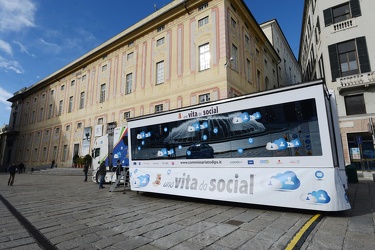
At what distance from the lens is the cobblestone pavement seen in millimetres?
3924

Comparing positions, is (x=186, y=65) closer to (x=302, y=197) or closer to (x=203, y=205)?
(x=203, y=205)

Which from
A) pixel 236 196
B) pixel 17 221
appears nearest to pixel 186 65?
pixel 236 196

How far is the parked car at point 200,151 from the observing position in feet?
23.7

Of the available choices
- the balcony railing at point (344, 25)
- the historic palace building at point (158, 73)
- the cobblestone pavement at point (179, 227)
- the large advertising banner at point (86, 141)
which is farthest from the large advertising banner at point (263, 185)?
the large advertising banner at point (86, 141)

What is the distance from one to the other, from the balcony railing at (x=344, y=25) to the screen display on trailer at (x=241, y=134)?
64.1 ft

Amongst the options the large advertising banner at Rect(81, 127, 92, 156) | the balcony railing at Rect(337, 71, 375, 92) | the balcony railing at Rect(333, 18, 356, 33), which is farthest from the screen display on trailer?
the large advertising banner at Rect(81, 127, 92, 156)

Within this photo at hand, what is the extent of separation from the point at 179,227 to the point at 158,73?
20023 mm

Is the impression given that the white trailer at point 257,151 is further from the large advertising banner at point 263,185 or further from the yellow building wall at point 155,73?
the yellow building wall at point 155,73

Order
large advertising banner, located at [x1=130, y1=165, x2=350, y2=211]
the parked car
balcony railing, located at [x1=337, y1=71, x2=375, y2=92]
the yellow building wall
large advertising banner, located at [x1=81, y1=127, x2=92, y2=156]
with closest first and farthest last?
large advertising banner, located at [x1=130, y1=165, x2=350, y2=211] < the parked car < balcony railing, located at [x1=337, y1=71, x2=375, y2=92] < the yellow building wall < large advertising banner, located at [x1=81, y1=127, x2=92, y2=156]

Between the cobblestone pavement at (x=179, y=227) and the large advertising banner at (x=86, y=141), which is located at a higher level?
the large advertising banner at (x=86, y=141)

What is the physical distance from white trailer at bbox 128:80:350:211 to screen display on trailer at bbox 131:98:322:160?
0.07ft

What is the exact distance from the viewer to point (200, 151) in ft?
24.4

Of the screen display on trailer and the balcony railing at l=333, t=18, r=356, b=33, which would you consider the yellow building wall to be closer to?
the balcony railing at l=333, t=18, r=356, b=33

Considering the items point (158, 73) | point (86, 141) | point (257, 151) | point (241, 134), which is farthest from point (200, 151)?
point (86, 141)
